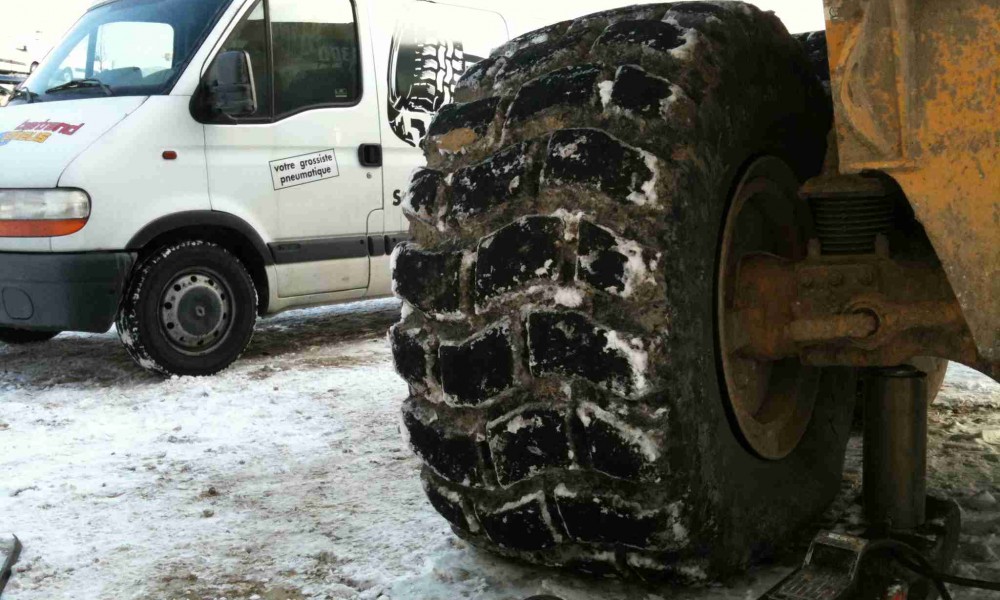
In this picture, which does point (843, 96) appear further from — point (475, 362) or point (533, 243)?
point (475, 362)

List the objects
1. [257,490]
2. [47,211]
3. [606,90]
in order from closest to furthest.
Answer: [606,90] → [257,490] → [47,211]

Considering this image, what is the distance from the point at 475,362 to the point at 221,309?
3.58 meters

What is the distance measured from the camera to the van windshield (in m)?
5.20

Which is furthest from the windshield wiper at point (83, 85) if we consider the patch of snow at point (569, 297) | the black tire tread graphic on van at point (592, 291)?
the patch of snow at point (569, 297)

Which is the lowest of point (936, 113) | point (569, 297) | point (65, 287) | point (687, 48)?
point (65, 287)

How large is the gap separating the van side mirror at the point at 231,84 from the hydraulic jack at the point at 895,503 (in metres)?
3.80

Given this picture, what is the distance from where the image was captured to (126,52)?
5391 millimetres

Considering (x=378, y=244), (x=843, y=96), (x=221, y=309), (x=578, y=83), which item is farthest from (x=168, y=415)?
(x=843, y=96)

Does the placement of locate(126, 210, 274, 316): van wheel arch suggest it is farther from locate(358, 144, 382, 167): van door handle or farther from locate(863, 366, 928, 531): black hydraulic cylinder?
locate(863, 366, 928, 531): black hydraulic cylinder

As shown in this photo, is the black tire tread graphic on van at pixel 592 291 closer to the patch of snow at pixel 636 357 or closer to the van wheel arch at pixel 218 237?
the patch of snow at pixel 636 357

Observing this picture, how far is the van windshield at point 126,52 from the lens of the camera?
5203mm

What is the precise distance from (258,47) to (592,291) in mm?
4172

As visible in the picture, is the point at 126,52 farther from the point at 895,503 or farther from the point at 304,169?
the point at 895,503

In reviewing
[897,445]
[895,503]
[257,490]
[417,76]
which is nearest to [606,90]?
[897,445]
